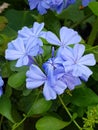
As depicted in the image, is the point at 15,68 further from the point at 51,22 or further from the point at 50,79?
the point at 51,22

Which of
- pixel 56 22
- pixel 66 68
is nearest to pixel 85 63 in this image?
pixel 66 68

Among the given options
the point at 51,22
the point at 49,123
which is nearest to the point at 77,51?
the point at 49,123

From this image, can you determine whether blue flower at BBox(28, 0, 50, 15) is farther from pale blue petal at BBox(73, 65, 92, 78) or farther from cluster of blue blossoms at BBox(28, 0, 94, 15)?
pale blue petal at BBox(73, 65, 92, 78)

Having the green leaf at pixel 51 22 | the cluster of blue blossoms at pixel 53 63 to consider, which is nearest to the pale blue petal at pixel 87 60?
the cluster of blue blossoms at pixel 53 63

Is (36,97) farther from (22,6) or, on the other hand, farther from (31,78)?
(22,6)

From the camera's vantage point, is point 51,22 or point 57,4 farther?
point 51,22
